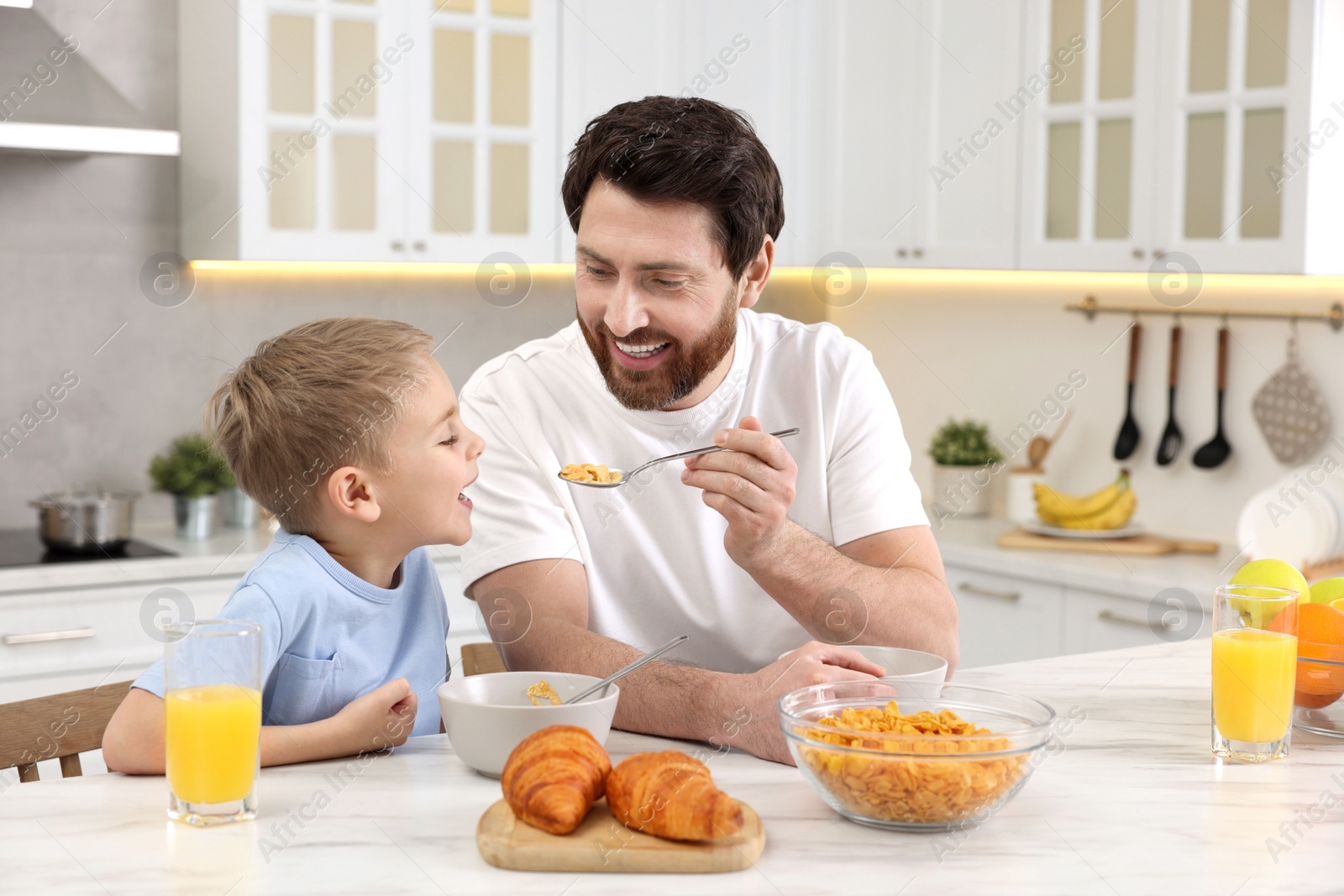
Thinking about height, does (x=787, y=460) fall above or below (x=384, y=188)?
below

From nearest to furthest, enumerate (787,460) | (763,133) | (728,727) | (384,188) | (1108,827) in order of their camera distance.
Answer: (1108,827)
(728,727)
(787,460)
(384,188)
(763,133)

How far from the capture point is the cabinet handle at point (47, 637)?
8.52ft

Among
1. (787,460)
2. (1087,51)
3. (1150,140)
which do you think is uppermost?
(1087,51)

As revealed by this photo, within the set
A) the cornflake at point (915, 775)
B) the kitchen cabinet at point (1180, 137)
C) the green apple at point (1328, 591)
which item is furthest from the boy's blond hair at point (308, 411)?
the kitchen cabinet at point (1180, 137)

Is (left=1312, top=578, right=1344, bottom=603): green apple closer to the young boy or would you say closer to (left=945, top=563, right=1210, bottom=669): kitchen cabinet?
the young boy

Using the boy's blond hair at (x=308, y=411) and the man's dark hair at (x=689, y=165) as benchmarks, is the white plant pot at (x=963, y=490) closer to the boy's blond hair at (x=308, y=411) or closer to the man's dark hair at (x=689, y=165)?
the man's dark hair at (x=689, y=165)

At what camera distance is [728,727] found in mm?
1186

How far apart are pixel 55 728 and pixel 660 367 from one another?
30.2 inches

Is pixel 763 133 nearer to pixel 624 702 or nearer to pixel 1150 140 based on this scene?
pixel 1150 140

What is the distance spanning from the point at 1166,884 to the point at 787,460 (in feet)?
2.00

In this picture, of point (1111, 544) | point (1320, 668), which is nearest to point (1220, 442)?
point (1111, 544)

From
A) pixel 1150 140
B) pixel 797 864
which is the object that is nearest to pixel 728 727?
pixel 797 864

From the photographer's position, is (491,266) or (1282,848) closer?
(1282,848)

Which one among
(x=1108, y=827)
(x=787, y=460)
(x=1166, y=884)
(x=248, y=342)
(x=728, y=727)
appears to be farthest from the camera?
(x=248, y=342)
